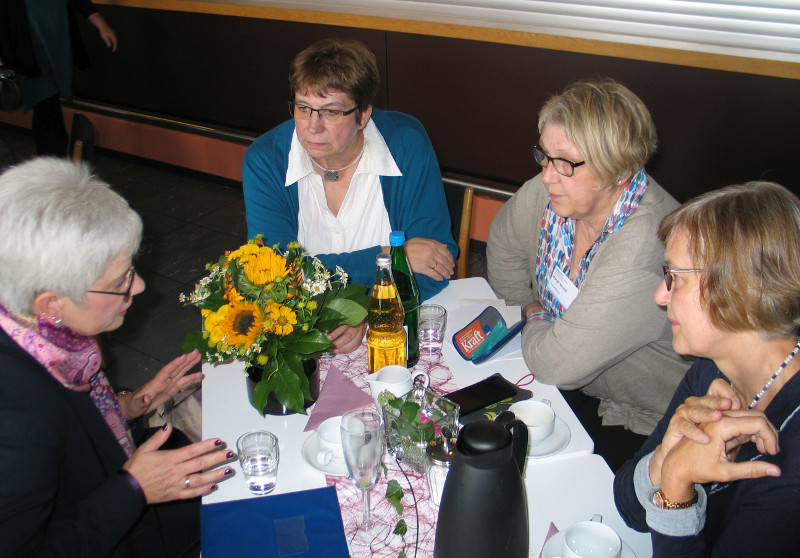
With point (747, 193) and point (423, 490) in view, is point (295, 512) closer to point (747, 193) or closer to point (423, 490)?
point (423, 490)

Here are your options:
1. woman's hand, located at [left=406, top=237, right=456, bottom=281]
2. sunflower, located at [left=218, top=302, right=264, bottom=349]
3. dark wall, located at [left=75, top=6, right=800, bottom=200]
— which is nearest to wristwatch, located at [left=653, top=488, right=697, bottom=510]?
sunflower, located at [left=218, top=302, right=264, bottom=349]

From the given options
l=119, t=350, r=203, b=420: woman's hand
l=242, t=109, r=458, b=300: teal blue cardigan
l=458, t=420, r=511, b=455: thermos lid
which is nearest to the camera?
l=458, t=420, r=511, b=455: thermos lid

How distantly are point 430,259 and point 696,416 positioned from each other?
3.36ft

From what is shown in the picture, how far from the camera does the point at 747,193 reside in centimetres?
129

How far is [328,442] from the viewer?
1438 mm

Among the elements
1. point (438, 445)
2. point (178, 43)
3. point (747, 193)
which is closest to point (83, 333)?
point (438, 445)

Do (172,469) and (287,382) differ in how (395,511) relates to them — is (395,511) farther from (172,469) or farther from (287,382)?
(172,469)

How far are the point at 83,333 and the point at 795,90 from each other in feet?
10.4

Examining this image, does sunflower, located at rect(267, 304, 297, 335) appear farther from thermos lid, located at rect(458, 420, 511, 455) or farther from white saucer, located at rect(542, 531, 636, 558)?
white saucer, located at rect(542, 531, 636, 558)

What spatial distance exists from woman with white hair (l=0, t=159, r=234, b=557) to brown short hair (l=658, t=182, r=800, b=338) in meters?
1.07

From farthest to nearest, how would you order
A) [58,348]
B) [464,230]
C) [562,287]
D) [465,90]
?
[465,90], [464,230], [562,287], [58,348]

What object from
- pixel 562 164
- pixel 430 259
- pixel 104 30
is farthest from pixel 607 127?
pixel 104 30

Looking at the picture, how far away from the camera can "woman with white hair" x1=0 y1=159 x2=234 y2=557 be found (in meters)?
1.24

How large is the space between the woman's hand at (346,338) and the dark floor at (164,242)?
5.93 ft
